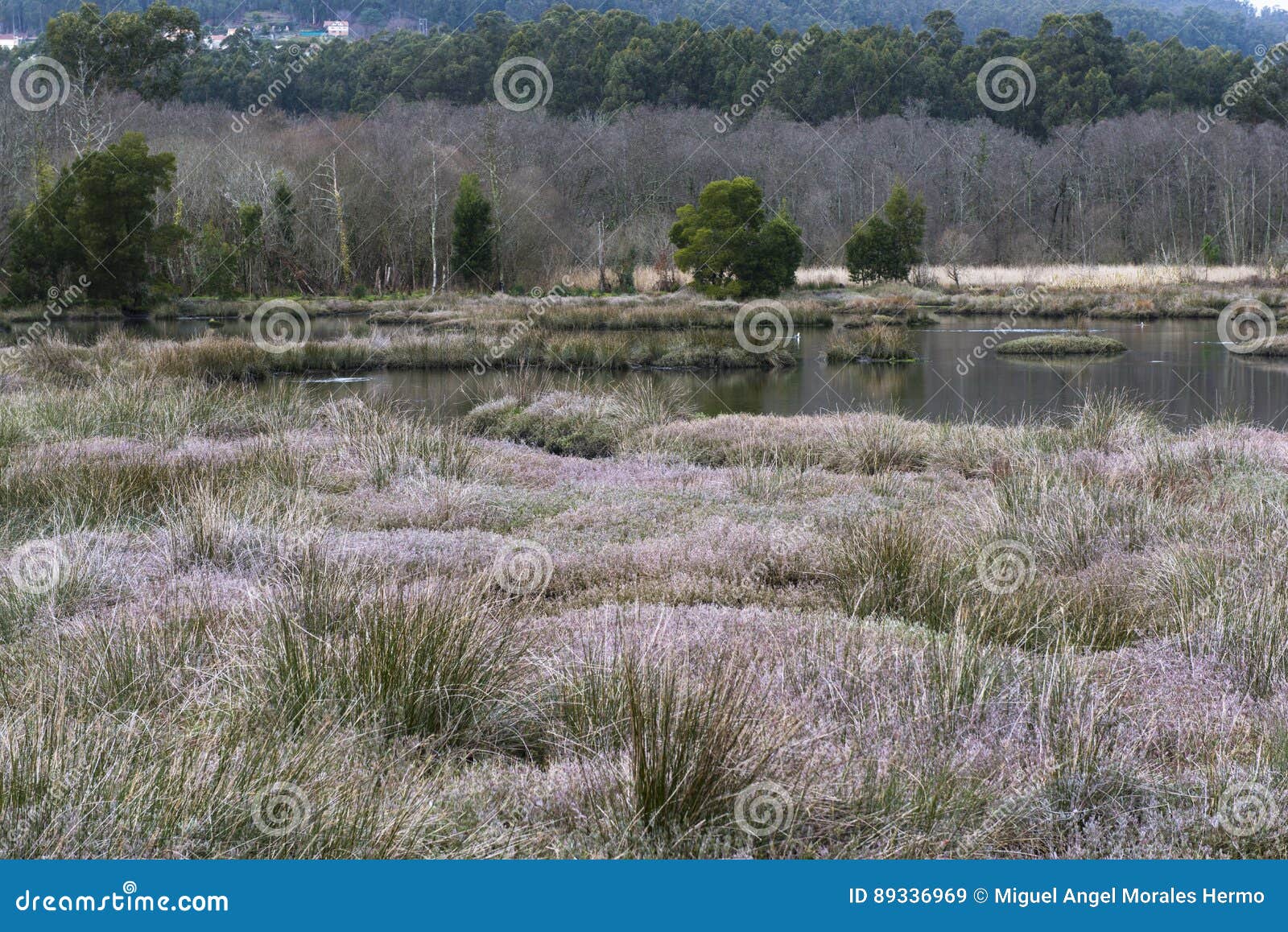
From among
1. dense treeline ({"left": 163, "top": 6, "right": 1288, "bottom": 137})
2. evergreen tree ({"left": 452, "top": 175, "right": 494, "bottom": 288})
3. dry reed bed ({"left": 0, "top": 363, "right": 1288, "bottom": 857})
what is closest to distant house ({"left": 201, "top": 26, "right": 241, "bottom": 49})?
dense treeline ({"left": 163, "top": 6, "right": 1288, "bottom": 137})

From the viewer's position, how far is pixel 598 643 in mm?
3533

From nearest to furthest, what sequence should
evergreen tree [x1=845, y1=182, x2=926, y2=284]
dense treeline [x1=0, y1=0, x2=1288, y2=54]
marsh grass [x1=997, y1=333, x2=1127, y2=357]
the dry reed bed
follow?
the dry reed bed, marsh grass [x1=997, y1=333, x2=1127, y2=357], evergreen tree [x1=845, y1=182, x2=926, y2=284], dense treeline [x1=0, y1=0, x2=1288, y2=54]

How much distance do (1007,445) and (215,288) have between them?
114ft

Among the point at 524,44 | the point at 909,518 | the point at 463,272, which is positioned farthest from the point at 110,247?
the point at 524,44

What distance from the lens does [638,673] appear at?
298 cm

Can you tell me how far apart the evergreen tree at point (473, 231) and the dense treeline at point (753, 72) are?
25.7 meters

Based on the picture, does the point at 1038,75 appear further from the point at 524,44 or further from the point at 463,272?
the point at 463,272

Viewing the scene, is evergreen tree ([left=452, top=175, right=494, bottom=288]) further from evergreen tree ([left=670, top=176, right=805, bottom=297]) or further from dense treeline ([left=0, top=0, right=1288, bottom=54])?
dense treeline ([left=0, top=0, right=1288, bottom=54])

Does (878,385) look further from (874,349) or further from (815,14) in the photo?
(815,14)

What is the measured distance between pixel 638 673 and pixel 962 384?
48.5 feet

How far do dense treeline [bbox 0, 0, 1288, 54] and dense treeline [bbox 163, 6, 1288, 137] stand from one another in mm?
35001

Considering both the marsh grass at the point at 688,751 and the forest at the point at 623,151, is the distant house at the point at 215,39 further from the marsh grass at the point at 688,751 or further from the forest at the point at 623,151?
the marsh grass at the point at 688,751

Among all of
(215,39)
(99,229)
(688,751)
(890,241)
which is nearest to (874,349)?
(688,751)

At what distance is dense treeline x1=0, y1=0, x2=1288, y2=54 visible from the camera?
11506 centimetres
